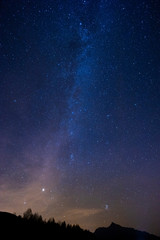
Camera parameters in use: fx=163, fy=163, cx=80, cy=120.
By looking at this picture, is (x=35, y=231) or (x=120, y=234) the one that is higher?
(x=35, y=231)

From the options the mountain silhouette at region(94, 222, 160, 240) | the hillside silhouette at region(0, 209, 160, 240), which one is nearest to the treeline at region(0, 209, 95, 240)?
→ the hillside silhouette at region(0, 209, 160, 240)

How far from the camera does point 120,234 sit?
115312mm

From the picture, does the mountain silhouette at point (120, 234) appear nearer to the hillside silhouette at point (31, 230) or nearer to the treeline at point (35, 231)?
the hillside silhouette at point (31, 230)

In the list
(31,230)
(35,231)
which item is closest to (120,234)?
(35,231)

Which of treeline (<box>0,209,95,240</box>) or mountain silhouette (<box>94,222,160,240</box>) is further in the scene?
mountain silhouette (<box>94,222,160,240</box>)

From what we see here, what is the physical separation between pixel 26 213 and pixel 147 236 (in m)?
99.9

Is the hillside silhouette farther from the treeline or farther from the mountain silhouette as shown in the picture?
the mountain silhouette

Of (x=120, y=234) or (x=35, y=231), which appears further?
(x=120, y=234)

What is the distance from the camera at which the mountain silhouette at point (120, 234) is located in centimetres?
11071

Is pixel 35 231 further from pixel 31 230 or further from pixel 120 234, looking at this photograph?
pixel 120 234

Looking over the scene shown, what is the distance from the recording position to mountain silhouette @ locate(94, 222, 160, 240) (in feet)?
363

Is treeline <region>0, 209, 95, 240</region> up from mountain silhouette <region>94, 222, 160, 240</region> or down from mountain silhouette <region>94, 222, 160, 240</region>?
up

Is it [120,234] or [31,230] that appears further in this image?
[120,234]

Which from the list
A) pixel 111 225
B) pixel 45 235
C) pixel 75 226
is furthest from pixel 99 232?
pixel 45 235
